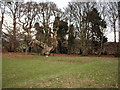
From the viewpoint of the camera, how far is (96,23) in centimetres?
3128

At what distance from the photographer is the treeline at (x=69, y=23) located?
27.6m

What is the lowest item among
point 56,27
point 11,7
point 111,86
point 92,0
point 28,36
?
point 111,86

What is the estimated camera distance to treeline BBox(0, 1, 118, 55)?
2764 centimetres

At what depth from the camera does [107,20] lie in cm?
3108

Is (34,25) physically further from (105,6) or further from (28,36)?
(105,6)

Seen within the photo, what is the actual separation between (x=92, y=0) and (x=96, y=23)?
438 cm

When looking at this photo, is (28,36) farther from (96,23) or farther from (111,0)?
(111,0)

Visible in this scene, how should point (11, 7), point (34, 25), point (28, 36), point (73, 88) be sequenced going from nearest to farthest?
1. point (73, 88)
2. point (28, 36)
3. point (11, 7)
4. point (34, 25)

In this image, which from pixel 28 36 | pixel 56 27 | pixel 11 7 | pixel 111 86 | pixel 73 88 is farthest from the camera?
pixel 56 27

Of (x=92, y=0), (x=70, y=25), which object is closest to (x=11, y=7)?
(x=70, y=25)

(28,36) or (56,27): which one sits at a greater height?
(56,27)

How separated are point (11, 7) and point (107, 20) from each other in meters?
17.3

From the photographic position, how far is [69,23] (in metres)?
33.7

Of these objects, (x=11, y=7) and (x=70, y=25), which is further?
(x=70, y=25)
